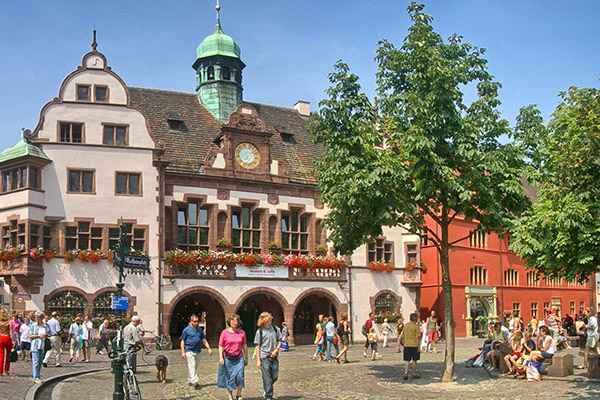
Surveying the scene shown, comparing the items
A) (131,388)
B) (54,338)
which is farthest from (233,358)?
(54,338)

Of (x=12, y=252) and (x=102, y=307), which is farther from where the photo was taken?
(x=102, y=307)

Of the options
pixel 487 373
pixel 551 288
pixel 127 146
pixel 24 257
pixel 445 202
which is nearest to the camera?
pixel 445 202

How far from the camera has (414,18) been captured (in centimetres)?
1714

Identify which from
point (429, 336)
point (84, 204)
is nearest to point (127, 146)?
point (84, 204)

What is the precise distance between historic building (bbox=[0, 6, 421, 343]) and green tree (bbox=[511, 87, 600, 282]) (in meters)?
18.2

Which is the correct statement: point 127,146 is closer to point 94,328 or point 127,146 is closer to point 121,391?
point 94,328

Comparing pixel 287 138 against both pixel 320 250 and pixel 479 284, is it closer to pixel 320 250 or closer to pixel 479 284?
pixel 320 250

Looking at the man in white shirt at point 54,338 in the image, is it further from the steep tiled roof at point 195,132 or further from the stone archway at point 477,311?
the stone archway at point 477,311

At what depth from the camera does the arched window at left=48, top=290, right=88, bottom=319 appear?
1181 inches

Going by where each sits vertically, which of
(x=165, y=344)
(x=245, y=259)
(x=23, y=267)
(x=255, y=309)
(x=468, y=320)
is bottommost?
(x=165, y=344)

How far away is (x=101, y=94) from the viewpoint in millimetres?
32844

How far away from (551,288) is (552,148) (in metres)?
37.4

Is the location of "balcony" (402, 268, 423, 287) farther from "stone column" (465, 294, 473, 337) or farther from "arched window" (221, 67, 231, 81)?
"arched window" (221, 67, 231, 81)

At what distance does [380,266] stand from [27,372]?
74.0ft
